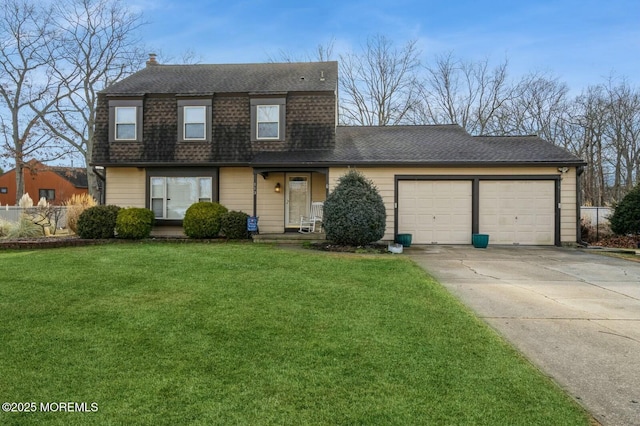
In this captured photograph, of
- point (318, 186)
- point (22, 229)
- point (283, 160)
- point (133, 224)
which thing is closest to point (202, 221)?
point (133, 224)

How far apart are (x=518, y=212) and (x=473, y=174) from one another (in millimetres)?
1825

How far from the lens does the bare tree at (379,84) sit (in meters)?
25.4

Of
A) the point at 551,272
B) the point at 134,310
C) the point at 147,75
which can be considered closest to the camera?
the point at 134,310

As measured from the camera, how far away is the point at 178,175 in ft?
43.2

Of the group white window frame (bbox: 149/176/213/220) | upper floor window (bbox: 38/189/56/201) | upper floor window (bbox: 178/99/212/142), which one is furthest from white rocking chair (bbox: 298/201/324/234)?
upper floor window (bbox: 38/189/56/201)

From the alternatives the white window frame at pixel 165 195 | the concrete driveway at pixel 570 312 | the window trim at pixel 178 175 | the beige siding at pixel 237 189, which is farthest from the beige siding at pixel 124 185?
the concrete driveway at pixel 570 312

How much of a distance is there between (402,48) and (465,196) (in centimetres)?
1672

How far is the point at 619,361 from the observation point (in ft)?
10.7

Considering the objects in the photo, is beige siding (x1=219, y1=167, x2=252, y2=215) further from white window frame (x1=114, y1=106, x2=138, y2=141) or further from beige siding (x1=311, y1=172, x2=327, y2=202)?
white window frame (x1=114, y1=106, x2=138, y2=141)

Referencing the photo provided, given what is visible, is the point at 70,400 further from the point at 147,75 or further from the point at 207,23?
the point at 207,23

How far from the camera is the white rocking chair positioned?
12.5m

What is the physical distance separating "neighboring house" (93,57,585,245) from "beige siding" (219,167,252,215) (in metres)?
0.03

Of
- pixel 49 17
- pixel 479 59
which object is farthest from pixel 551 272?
pixel 49 17

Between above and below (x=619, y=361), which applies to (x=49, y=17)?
above
